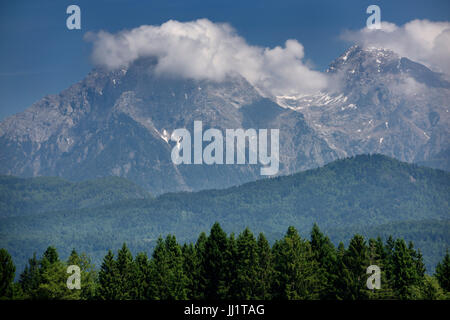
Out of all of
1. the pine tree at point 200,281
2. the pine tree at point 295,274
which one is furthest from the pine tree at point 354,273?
the pine tree at point 200,281

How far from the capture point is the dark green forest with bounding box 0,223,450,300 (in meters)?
115

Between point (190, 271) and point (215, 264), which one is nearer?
point (215, 264)

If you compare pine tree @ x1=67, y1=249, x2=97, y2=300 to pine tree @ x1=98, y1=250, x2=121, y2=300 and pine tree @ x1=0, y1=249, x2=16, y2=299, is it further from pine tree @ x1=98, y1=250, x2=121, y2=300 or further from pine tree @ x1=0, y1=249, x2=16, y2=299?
pine tree @ x1=0, y1=249, x2=16, y2=299

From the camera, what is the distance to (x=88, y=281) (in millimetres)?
143125

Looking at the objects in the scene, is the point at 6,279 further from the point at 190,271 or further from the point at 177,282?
the point at 190,271

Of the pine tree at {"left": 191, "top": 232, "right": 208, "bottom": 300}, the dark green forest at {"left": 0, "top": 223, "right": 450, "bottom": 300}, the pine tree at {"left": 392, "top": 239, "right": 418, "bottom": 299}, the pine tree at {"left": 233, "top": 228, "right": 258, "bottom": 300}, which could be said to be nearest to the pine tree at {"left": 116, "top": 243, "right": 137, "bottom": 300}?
the dark green forest at {"left": 0, "top": 223, "right": 450, "bottom": 300}

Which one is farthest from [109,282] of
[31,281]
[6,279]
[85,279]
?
[31,281]

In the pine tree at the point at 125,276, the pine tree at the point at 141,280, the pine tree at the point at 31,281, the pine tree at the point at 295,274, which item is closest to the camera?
the pine tree at the point at 295,274

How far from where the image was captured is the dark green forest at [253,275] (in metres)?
115

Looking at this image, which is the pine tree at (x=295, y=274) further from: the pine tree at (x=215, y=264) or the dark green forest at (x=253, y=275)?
the pine tree at (x=215, y=264)

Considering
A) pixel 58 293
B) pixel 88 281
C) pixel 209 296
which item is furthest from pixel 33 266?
A: pixel 209 296

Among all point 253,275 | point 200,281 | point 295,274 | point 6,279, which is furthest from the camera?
point 200,281

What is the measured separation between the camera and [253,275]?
11831 centimetres
